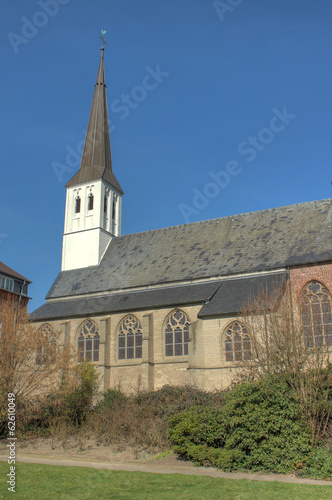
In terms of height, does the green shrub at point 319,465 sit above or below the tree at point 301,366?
below

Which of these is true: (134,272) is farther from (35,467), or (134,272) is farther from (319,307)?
(35,467)

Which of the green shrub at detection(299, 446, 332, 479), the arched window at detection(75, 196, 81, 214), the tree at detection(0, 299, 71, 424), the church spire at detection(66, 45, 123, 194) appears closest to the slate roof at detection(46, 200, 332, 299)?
the arched window at detection(75, 196, 81, 214)

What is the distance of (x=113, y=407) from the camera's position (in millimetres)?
20922

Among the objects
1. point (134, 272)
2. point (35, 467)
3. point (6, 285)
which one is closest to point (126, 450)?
point (35, 467)

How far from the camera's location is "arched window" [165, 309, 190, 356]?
26828 millimetres

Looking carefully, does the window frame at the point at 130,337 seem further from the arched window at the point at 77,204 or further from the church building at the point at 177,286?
the arched window at the point at 77,204

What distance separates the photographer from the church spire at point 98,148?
39250 mm

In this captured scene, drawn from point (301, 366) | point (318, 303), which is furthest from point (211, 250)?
point (301, 366)

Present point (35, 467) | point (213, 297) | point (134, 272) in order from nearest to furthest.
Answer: point (35, 467)
point (213, 297)
point (134, 272)

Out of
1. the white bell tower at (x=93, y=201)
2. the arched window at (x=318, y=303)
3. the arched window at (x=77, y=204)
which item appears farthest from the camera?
the arched window at (x=77, y=204)

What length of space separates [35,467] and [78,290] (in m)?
20.8

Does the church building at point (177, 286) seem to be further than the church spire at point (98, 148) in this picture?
No

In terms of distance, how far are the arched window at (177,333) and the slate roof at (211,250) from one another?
9.78ft

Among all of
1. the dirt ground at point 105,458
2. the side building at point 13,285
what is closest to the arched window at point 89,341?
the dirt ground at point 105,458
